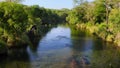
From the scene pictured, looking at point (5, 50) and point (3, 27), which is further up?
point (3, 27)

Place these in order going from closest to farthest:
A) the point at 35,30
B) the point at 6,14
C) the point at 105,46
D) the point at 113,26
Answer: the point at 6,14 → the point at 105,46 → the point at 113,26 → the point at 35,30

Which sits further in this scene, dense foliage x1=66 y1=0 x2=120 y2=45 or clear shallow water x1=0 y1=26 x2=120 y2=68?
dense foliage x1=66 y1=0 x2=120 y2=45

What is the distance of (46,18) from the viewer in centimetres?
15800

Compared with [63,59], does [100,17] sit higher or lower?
higher

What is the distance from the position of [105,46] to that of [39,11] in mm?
83293

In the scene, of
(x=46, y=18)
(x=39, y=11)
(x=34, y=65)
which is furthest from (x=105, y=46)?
(x=46, y=18)

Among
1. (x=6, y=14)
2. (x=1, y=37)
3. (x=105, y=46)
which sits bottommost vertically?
(x=105, y=46)

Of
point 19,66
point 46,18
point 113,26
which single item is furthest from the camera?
point 46,18

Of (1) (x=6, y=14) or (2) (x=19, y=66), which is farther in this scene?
(1) (x=6, y=14)

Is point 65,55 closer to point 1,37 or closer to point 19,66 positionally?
point 19,66

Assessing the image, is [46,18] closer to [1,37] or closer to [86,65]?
[1,37]

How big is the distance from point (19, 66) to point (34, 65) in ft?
8.21

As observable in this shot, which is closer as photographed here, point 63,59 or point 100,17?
point 63,59

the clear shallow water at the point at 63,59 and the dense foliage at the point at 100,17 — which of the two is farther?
the dense foliage at the point at 100,17
